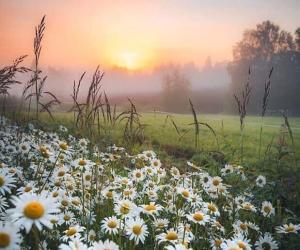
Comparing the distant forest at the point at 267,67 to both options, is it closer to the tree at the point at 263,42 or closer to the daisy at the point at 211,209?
the tree at the point at 263,42

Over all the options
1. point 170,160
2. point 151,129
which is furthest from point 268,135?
point 170,160

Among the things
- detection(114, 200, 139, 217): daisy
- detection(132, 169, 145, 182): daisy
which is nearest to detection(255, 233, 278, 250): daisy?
detection(114, 200, 139, 217): daisy

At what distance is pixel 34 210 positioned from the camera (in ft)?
4.26

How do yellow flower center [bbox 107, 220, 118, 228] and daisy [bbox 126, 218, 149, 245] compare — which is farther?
yellow flower center [bbox 107, 220, 118, 228]

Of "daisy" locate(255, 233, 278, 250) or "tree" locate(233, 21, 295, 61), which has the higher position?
"tree" locate(233, 21, 295, 61)

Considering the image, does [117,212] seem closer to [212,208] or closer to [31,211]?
[212,208]

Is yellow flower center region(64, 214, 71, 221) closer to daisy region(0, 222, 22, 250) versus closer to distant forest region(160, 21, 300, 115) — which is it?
daisy region(0, 222, 22, 250)

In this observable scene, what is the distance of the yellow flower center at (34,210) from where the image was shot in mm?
1284

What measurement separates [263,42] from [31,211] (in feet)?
142

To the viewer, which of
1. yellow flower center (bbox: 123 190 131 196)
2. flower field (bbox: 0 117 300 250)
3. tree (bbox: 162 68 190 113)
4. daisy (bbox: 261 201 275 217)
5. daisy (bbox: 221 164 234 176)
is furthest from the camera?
tree (bbox: 162 68 190 113)

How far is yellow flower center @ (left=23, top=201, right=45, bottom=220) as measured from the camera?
1.28 metres

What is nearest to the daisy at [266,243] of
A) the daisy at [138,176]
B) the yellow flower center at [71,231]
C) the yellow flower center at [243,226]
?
the yellow flower center at [243,226]

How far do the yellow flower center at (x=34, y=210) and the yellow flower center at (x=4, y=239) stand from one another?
12 cm

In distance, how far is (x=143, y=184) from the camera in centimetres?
357
